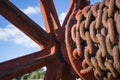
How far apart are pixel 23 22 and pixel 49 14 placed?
0.52 meters

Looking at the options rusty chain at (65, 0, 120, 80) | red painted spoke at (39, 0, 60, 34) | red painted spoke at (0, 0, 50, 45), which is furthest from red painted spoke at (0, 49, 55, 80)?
rusty chain at (65, 0, 120, 80)

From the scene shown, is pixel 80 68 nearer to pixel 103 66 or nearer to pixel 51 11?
pixel 103 66

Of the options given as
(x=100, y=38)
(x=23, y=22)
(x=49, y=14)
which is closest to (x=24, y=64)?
(x=23, y=22)

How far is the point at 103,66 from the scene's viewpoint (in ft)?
7.70

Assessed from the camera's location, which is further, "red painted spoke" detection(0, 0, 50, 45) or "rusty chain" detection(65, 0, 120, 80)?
"red painted spoke" detection(0, 0, 50, 45)

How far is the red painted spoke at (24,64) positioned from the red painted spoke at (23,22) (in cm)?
19

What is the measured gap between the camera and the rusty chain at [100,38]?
2.22m

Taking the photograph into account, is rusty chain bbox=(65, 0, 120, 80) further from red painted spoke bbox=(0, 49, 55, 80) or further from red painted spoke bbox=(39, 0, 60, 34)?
red painted spoke bbox=(39, 0, 60, 34)

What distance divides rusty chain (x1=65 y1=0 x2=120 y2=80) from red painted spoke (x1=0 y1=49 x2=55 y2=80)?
0.82 m

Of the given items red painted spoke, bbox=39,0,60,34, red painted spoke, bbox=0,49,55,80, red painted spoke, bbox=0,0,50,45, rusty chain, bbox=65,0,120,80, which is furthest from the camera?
red painted spoke, bbox=39,0,60,34

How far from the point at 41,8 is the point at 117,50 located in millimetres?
1985

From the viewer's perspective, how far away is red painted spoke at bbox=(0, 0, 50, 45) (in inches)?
134

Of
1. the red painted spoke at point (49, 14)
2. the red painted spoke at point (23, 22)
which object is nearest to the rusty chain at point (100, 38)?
the red painted spoke at point (23, 22)

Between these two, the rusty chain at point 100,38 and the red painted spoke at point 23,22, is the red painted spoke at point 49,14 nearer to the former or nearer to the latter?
the red painted spoke at point 23,22
